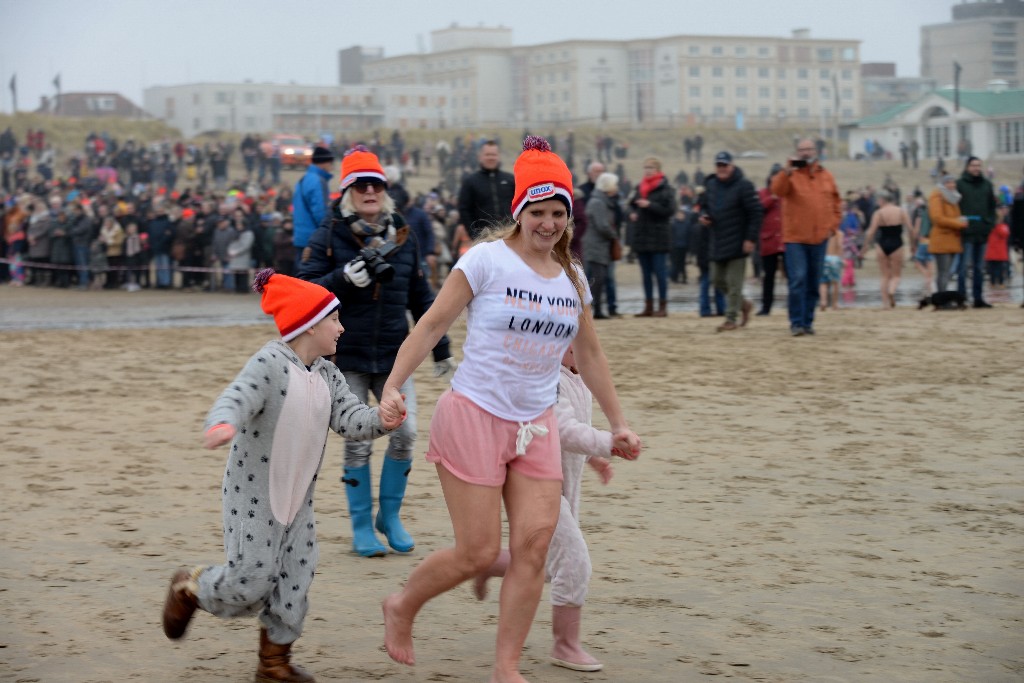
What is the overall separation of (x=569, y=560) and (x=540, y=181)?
133 cm

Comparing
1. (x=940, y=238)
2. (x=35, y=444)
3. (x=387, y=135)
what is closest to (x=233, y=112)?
(x=387, y=135)

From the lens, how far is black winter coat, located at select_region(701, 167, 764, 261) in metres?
15.6

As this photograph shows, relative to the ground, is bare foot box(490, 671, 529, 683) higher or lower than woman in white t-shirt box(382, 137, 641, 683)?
lower

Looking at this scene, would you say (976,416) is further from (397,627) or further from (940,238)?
(940,238)

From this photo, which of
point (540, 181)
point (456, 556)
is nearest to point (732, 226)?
point (540, 181)

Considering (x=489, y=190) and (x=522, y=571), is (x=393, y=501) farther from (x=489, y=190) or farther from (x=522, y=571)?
(x=489, y=190)

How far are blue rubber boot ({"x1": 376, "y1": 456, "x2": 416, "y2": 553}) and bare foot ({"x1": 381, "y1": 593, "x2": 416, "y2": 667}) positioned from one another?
1826 millimetres

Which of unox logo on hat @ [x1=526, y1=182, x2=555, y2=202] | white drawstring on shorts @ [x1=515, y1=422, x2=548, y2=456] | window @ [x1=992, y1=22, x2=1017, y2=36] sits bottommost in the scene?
white drawstring on shorts @ [x1=515, y1=422, x2=548, y2=456]

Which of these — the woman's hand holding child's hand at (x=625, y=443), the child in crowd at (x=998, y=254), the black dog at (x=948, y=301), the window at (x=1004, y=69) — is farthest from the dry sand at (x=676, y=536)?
the window at (x=1004, y=69)

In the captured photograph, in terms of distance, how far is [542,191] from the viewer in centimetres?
461

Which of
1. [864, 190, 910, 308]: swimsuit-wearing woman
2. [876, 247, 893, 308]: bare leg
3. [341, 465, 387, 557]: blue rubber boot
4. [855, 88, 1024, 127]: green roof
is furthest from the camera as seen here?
[855, 88, 1024, 127]: green roof

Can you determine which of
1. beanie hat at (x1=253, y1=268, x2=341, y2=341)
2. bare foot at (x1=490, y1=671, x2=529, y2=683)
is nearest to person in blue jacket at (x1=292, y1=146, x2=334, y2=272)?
beanie hat at (x1=253, y1=268, x2=341, y2=341)

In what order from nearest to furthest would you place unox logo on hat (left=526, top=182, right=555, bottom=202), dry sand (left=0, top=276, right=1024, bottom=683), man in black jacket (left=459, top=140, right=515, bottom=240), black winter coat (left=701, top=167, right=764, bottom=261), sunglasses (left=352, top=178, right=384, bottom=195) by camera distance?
unox logo on hat (left=526, top=182, right=555, bottom=202) < dry sand (left=0, top=276, right=1024, bottom=683) < sunglasses (left=352, top=178, right=384, bottom=195) < man in black jacket (left=459, top=140, right=515, bottom=240) < black winter coat (left=701, top=167, right=764, bottom=261)

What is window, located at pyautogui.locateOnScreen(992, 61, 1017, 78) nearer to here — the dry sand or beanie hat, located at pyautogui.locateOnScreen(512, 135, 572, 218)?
the dry sand
